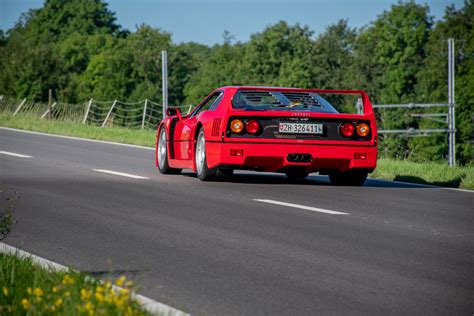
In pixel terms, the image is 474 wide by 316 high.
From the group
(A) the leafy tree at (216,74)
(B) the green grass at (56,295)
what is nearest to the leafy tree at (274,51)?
(A) the leafy tree at (216,74)

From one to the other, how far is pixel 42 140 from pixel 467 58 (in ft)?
211

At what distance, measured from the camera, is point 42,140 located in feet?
90.4

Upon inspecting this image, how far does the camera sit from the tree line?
82.0 metres

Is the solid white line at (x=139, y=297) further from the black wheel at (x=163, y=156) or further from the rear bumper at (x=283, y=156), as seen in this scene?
the black wheel at (x=163, y=156)

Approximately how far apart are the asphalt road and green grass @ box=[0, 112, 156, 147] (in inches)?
502

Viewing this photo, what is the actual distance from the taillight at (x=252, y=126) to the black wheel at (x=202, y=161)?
2.53ft

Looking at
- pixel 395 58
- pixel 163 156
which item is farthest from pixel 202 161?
pixel 395 58

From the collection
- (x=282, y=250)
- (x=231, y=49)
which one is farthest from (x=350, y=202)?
(x=231, y=49)

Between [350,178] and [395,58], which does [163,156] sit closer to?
[350,178]

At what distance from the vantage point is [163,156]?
16.2 metres

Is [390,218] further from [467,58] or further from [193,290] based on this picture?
[467,58]

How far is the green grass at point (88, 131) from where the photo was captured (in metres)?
28.1

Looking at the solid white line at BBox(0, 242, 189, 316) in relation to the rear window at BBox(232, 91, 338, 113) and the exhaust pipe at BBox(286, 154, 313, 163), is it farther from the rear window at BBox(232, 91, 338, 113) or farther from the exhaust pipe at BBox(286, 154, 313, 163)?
the rear window at BBox(232, 91, 338, 113)

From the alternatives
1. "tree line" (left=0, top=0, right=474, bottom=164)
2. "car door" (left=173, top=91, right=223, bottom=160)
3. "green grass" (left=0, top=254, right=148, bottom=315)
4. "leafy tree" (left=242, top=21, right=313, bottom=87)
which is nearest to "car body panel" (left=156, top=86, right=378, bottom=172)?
"car door" (left=173, top=91, right=223, bottom=160)
